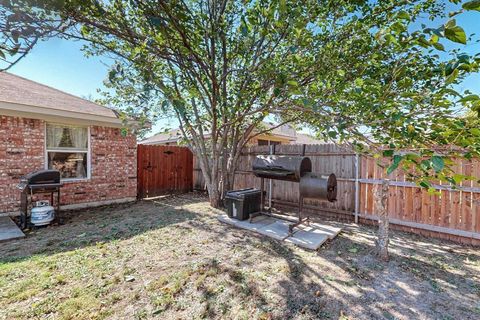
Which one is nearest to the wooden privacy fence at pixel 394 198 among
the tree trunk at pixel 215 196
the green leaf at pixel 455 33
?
the tree trunk at pixel 215 196

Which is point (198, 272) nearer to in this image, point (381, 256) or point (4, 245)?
point (381, 256)

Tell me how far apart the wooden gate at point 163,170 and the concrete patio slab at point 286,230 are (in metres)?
4.43

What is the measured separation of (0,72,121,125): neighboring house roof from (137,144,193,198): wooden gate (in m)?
2.06

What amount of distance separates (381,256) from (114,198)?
25.2 ft

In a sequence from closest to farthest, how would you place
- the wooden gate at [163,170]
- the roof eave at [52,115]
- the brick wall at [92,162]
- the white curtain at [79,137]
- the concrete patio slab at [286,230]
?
the concrete patio slab at [286,230], the roof eave at [52,115], the brick wall at [92,162], the white curtain at [79,137], the wooden gate at [163,170]

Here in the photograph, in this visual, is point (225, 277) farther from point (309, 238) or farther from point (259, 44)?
point (259, 44)

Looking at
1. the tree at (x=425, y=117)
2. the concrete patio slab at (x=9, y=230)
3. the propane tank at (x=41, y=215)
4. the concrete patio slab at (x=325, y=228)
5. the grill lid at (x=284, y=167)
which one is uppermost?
the tree at (x=425, y=117)

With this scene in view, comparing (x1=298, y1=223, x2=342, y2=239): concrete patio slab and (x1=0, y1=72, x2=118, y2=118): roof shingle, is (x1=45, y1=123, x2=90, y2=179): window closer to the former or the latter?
(x1=0, y1=72, x2=118, y2=118): roof shingle

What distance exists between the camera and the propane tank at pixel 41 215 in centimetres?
486

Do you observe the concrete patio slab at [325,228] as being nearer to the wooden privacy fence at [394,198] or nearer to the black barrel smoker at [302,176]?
the black barrel smoker at [302,176]

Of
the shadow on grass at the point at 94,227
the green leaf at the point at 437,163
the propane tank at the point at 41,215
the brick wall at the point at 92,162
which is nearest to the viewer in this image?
the green leaf at the point at 437,163

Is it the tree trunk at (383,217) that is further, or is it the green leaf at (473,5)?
the tree trunk at (383,217)

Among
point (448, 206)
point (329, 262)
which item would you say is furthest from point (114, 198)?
point (448, 206)

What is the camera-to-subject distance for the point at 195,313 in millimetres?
2326
